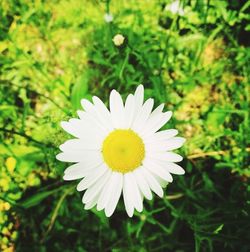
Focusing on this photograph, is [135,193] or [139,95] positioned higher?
[139,95]

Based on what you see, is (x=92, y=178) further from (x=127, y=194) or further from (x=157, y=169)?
(x=157, y=169)

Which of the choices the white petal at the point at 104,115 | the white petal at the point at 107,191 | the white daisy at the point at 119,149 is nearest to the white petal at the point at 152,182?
the white daisy at the point at 119,149

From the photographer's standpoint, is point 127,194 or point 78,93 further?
point 78,93

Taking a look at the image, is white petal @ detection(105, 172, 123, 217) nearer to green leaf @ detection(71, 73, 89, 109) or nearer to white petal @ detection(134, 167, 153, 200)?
white petal @ detection(134, 167, 153, 200)

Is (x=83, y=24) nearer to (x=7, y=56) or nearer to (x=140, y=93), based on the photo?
(x=7, y=56)

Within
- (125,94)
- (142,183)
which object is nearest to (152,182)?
(142,183)

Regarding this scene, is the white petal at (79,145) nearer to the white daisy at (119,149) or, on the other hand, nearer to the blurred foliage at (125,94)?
the white daisy at (119,149)
